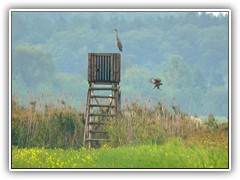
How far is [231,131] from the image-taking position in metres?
16.1

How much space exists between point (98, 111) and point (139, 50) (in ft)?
6.11

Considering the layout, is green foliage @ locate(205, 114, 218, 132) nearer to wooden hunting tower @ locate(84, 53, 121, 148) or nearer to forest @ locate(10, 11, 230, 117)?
forest @ locate(10, 11, 230, 117)

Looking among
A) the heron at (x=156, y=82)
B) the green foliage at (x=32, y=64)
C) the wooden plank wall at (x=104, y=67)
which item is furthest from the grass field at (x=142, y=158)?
the wooden plank wall at (x=104, y=67)

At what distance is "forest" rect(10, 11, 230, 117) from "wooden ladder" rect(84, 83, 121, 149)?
2.29ft

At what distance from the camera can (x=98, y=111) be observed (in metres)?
18.2

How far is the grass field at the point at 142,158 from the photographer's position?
632 inches

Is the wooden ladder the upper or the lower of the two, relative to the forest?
lower

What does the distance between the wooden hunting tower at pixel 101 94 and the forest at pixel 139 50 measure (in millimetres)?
396

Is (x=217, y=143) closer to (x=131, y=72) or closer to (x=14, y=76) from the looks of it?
(x=131, y=72)

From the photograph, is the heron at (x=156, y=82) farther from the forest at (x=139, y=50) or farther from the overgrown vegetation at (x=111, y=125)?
the overgrown vegetation at (x=111, y=125)

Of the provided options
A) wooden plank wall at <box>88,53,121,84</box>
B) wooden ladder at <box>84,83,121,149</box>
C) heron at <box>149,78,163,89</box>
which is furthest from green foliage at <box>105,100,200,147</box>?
wooden plank wall at <box>88,53,121,84</box>

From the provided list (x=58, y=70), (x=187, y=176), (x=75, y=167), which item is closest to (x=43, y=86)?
(x=58, y=70)

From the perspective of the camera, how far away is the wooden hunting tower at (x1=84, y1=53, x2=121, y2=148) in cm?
1719

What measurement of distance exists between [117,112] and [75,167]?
6.62ft
